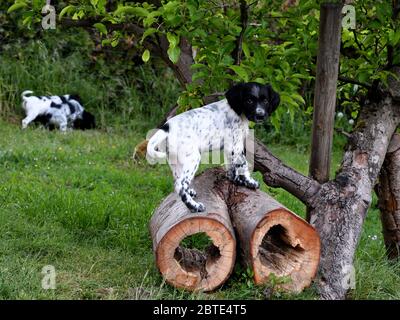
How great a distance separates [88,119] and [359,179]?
601cm

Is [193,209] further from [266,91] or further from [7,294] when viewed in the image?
[7,294]

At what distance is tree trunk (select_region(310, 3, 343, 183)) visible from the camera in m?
5.34

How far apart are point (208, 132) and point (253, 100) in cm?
36

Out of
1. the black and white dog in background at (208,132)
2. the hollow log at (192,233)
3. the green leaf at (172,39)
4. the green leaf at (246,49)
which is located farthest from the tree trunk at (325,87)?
the green leaf at (172,39)

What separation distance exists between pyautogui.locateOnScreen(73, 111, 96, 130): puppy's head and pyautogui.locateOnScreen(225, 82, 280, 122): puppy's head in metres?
6.09

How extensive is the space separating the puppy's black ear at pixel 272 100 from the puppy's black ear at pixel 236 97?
188mm

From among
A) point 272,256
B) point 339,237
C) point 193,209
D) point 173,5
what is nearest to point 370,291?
point 339,237

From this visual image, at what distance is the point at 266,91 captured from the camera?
4.89m

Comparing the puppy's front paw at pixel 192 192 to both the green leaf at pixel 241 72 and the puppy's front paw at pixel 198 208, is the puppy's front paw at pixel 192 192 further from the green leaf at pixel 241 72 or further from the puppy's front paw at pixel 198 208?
the green leaf at pixel 241 72

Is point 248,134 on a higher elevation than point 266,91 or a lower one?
lower

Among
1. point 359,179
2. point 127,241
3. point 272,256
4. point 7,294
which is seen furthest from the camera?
point 127,241

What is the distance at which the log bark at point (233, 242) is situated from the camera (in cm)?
475

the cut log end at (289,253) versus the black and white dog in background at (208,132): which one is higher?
the black and white dog in background at (208,132)

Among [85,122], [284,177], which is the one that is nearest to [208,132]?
[284,177]
